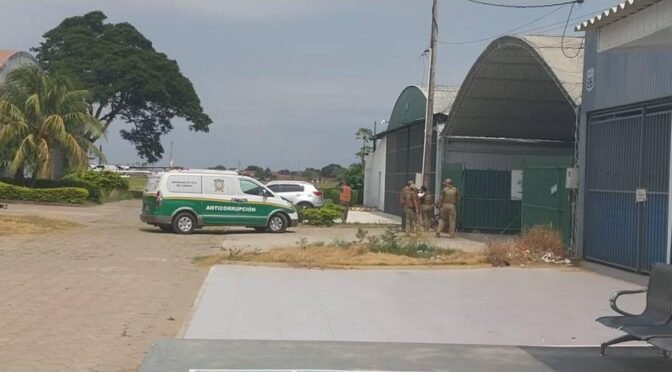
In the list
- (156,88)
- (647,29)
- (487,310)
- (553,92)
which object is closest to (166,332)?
(487,310)

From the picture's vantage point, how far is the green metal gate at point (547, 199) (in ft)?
62.0

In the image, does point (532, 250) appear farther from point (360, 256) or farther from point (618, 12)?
point (618, 12)

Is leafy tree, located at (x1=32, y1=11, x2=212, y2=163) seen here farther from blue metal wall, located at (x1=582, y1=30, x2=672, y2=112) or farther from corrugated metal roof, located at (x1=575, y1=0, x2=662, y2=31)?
corrugated metal roof, located at (x1=575, y1=0, x2=662, y2=31)

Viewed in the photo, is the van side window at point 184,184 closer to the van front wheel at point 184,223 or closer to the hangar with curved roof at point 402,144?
the van front wheel at point 184,223

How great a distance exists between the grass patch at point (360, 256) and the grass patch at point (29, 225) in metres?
7.99

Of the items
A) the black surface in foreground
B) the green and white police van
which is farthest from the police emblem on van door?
the black surface in foreground

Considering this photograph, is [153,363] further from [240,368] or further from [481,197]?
[481,197]

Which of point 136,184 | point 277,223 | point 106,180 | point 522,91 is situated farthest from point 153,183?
point 136,184

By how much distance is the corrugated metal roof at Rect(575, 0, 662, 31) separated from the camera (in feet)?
26.3

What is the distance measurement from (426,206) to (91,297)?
1719 centimetres

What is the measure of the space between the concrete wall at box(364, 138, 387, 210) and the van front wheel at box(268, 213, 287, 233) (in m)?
18.9

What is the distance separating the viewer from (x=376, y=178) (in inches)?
1905

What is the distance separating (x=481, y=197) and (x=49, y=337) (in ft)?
69.4

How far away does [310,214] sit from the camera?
30.8 m
